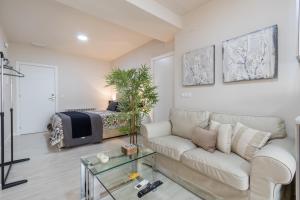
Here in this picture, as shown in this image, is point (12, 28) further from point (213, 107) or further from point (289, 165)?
point (289, 165)

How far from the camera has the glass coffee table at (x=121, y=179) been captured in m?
1.51

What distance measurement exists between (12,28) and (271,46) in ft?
15.5

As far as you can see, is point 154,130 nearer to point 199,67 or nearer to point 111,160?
point 111,160

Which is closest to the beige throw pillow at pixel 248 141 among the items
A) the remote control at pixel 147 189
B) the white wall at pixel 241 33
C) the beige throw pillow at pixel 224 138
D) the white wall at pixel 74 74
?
the beige throw pillow at pixel 224 138

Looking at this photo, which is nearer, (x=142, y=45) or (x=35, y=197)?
(x=35, y=197)

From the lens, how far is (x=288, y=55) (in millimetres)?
1765

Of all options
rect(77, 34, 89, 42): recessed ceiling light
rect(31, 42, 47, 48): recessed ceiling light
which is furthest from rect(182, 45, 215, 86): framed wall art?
rect(31, 42, 47, 48): recessed ceiling light

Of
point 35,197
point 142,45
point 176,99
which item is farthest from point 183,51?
point 35,197

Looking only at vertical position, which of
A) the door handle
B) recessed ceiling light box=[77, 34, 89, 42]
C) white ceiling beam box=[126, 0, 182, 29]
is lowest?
the door handle

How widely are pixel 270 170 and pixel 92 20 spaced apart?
344cm

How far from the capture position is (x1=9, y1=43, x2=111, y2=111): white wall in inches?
175

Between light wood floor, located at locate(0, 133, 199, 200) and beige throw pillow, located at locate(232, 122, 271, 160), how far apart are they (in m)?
0.70

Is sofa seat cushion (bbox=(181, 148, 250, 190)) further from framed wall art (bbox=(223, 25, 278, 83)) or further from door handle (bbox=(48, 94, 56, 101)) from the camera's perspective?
door handle (bbox=(48, 94, 56, 101))

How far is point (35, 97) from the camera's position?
4.57 metres
